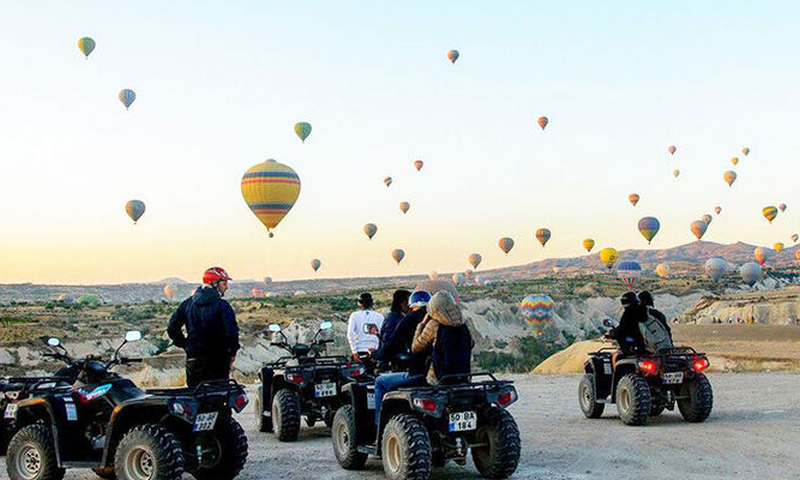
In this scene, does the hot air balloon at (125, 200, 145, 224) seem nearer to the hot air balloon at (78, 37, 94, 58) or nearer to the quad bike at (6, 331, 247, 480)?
the hot air balloon at (78, 37, 94, 58)

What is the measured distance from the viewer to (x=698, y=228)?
396 feet

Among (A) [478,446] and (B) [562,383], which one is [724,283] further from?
(A) [478,446]

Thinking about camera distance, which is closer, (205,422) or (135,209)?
(205,422)

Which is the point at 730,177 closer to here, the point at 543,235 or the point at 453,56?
the point at 543,235

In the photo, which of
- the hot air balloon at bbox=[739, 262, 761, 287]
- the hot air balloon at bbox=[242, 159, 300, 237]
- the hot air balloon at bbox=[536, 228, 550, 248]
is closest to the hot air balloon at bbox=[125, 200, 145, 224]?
the hot air balloon at bbox=[242, 159, 300, 237]

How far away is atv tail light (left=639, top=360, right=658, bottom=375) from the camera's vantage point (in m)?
14.3

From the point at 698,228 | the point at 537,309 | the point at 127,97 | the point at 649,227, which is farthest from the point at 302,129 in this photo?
the point at 698,228

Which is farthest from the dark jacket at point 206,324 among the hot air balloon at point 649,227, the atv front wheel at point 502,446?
the hot air balloon at point 649,227

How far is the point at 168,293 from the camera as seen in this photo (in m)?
155

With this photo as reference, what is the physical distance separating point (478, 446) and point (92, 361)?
4071 millimetres

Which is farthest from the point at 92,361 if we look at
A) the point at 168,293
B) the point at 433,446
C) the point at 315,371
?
the point at 168,293

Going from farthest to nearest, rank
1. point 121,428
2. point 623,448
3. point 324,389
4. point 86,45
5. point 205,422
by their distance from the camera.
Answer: point 86,45
point 324,389
point 623,448
point 121,428
point 205,422

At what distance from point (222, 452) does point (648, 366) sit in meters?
7.35

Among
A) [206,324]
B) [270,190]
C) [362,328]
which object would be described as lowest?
[362,328]
